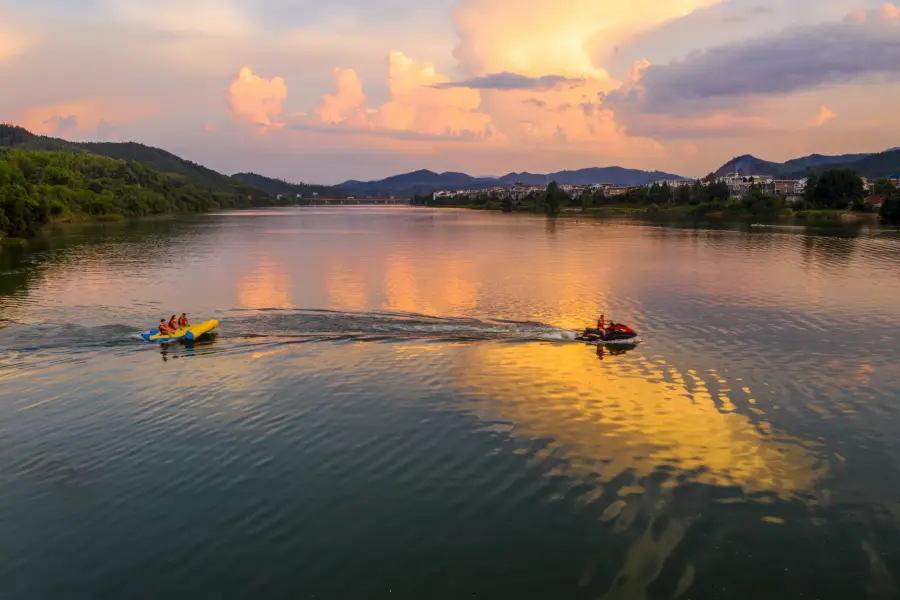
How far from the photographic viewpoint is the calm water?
18422mm

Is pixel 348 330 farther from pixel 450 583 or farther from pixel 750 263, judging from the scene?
pixel 750 263

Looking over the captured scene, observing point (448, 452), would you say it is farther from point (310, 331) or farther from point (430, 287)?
point (430, 287)

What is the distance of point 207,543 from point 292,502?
3341mm

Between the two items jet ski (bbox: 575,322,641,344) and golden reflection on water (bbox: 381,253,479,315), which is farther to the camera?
golden reflection on water (bbox: 381,253,479,315)

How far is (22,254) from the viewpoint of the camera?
3799 inches

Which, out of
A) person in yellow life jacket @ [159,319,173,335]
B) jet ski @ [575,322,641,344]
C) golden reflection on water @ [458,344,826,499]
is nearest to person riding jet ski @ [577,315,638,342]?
jet ski @ [575,322,641,344]

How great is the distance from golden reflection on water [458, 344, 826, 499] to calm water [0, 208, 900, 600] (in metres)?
0.16

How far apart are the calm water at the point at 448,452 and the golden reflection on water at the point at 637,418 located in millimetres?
160

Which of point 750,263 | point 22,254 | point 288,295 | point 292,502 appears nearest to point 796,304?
point 750,263

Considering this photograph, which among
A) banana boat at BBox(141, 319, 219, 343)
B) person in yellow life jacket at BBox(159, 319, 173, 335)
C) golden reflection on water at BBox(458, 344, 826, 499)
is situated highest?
person in yellow life jacket at BBox(159, 319, 173, 335)

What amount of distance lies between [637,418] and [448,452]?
1023 cm

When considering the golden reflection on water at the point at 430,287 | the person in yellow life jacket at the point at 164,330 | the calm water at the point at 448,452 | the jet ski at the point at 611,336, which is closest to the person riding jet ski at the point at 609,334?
the jet ski at the point at 611,336

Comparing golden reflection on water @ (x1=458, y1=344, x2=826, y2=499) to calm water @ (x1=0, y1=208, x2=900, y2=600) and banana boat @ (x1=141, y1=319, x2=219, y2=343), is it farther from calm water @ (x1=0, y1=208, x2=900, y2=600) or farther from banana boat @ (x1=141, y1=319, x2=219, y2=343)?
banana boat @ (x1=141, y1=319, x2=219, y2=343)

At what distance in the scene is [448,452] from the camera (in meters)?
26.1
